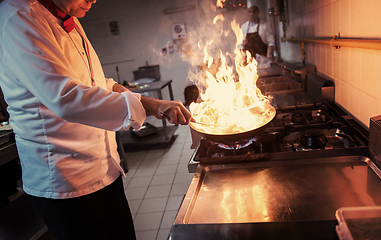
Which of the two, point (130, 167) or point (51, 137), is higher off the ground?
point (51, 137)

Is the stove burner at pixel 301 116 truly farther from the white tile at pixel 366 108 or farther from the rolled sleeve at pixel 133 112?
the rolled sleeve at pixel 133 112

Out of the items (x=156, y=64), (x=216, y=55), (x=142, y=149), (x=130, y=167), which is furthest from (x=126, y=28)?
(x=130, y=167)

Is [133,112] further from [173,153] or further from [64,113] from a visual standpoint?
[173,153]

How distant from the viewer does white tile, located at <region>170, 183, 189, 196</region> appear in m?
2.75

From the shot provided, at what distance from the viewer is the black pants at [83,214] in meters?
1.12

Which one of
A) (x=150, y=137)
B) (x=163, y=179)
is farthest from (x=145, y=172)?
(x=150, y=137)

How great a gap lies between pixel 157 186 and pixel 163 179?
156 mm

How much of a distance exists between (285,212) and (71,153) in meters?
0.86

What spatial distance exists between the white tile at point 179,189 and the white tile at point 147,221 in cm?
35

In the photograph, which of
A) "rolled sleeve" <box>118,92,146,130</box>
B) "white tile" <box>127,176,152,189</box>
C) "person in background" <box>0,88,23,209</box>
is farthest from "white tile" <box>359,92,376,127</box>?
"person in background" <box>0,88,23,209</box>

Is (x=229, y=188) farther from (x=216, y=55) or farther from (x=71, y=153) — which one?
(x=216, y=55)

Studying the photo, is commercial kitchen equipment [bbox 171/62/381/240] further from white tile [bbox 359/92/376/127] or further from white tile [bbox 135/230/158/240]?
white tile [bbox 135/230/158/240]

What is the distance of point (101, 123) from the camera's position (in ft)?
3.02

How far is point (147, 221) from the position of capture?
237cm
